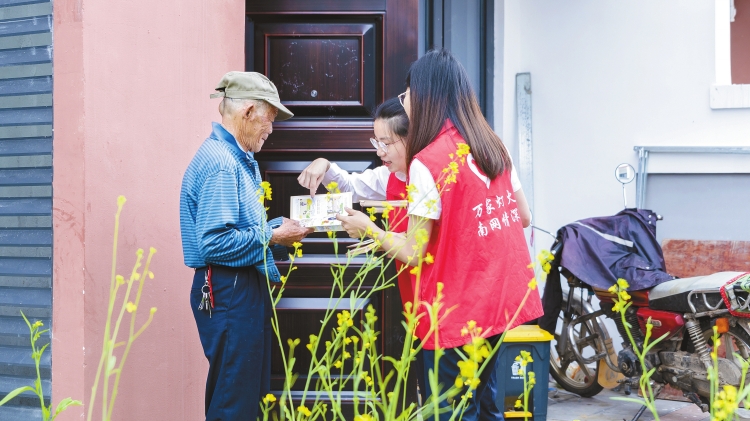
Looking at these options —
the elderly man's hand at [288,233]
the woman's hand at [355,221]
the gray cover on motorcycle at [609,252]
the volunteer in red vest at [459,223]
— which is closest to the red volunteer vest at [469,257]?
the volunteer in red vest at [459,223]

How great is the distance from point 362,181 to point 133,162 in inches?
39.7

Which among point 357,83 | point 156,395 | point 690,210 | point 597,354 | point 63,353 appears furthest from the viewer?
point 690,210

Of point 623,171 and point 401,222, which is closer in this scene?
point 401,222

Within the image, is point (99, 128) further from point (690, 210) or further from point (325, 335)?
point (690, 210)

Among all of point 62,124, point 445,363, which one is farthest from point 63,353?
point 445,363

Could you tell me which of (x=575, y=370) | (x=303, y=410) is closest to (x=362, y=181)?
(x=303, y=410)

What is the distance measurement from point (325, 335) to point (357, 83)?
1.23 metres

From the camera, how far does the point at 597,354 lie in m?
5.70

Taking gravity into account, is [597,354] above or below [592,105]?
below

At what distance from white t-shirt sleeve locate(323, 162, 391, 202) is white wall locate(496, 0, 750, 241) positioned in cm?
334

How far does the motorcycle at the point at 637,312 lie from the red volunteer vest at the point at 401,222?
178 cm

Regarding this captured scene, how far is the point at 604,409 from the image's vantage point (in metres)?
5.63

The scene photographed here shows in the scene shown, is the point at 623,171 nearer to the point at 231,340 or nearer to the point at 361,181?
the point at 361,181

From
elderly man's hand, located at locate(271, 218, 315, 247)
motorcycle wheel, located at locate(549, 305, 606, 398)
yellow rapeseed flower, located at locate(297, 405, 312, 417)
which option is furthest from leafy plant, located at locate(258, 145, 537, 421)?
motorcycle wheel, located at locate(549, 305, 606, 398)
